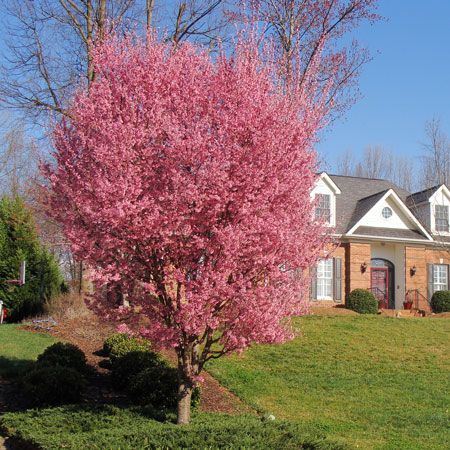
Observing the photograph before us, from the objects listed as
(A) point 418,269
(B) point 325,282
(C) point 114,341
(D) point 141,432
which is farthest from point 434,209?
(D) point 141,432

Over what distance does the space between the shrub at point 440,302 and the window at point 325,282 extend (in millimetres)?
4157

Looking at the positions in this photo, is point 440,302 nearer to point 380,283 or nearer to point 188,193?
point 380,283

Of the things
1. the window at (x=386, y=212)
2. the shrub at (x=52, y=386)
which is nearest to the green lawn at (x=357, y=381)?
the shrub at (x=52, y=386)

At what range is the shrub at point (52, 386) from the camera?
8.91 meters

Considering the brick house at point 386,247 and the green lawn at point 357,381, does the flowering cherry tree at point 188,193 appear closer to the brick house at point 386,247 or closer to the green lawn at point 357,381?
the green lawn at point 357,381

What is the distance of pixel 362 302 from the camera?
22.5 m

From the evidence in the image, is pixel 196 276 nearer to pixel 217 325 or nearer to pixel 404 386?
pixel 217 325

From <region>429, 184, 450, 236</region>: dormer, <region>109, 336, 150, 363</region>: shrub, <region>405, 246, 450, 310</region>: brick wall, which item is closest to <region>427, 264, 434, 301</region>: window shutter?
<region>405, 246, 450, 310</region>: brick wall

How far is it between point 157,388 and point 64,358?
6.41 ft

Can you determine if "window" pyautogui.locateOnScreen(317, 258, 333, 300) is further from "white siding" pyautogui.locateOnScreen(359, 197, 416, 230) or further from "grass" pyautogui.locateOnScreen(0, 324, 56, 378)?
"grass" pyautogui.locateOnScreen(0, 324, 56, 378)

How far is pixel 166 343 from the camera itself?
6.79 meters

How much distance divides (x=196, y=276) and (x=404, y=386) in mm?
6720

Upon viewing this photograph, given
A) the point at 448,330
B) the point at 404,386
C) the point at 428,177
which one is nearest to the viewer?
the point at 404,386

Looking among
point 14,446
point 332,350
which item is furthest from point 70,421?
point 332,350
